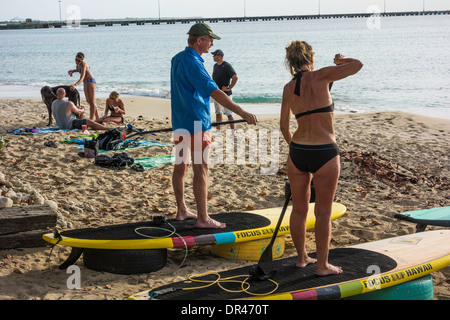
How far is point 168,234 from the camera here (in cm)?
512

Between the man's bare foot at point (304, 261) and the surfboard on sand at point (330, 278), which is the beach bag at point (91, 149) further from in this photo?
the man's bare foot at point (304, 261)

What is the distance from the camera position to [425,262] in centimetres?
448

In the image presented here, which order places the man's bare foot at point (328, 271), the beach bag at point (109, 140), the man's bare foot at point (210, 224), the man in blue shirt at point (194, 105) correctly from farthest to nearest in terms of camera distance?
the beach bag at point (109, 140) < the man's bare foot at point (210, 224) < the man in blue shirt at point (194, 105) < the man's bare foot at point (328, 271)

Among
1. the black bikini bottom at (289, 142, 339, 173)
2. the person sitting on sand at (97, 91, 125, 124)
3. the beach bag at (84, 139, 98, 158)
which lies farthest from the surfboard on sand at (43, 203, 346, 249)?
the person sitting on sand at (97, 91, 125, 124)

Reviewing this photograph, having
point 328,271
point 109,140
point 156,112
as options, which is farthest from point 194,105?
point 156,112

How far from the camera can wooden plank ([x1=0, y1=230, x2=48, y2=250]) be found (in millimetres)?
5188

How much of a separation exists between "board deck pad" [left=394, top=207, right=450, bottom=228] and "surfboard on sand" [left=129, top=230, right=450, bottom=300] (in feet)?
2.84

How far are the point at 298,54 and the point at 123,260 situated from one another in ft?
8.01

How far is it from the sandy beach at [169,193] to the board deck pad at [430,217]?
0.76ft

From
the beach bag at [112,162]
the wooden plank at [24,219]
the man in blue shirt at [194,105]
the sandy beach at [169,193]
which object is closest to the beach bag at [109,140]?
the sandy beach at [169,193]

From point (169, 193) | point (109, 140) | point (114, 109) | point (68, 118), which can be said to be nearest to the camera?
point (169, 193)

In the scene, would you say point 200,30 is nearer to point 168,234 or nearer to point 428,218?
point 168,234

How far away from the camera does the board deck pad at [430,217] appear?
581 cm

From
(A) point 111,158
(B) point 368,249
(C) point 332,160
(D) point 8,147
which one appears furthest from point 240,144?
(C) point 332,160
